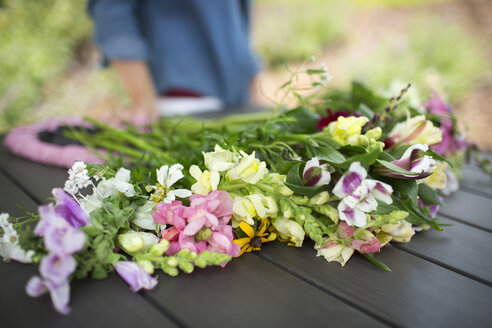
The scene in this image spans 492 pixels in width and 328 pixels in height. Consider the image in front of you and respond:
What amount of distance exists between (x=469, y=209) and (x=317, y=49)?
16.0 ft

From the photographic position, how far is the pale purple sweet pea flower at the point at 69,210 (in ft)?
1.58

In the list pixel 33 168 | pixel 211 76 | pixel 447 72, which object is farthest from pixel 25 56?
pixel 447 72

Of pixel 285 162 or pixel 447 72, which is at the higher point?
pixel 285 162

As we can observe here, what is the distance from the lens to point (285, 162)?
570 mm

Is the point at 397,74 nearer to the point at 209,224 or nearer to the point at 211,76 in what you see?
the point at 211,76

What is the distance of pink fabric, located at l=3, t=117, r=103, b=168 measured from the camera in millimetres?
953

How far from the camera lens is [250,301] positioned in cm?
47

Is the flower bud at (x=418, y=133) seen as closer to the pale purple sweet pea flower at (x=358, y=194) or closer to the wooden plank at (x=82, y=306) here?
the pale purple sweet pea flower at (x=358, y=194)

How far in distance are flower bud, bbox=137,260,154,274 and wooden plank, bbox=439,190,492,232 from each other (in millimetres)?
623

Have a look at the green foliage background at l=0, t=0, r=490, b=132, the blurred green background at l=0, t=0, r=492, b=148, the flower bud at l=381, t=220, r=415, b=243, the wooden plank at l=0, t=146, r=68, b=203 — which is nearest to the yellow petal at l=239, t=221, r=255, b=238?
the flower bud at l=381, t=220, r=415, b=243

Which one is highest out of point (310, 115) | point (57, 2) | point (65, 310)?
point (57, 2)

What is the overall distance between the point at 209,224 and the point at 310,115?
361 millimetres

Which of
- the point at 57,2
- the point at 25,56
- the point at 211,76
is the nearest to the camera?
the point at 211,76

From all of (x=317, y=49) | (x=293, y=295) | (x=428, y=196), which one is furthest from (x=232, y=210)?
(x=317, y=49)
